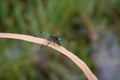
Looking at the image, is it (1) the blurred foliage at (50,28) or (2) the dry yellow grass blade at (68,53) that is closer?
(2) the dry yellow grass blade at (68,53)

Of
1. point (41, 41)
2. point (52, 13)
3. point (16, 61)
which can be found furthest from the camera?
point (52, 13)

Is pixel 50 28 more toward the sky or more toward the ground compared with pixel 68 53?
more toward the ground

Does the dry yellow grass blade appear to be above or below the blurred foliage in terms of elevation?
above

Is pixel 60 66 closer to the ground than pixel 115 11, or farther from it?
closer to the ground

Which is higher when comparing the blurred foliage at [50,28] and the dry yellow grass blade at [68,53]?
the dry yellow grass blade at [68,53]

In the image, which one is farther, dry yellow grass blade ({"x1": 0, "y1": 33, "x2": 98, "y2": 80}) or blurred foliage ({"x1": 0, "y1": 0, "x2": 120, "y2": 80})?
blurred foliage ({"x1": 0, "y1": 0, "x2": 120, "y2": 80})

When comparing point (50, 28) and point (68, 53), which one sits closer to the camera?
point (68, 53)

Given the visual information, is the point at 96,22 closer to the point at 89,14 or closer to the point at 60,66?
the point at 89,14

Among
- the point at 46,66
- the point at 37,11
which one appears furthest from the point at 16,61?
the point at 37,11
